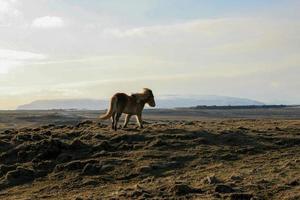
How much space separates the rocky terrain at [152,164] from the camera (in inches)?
709

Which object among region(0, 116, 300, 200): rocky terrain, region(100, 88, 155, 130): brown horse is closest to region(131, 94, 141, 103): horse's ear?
region(100, 88, 155, 130): brown horse

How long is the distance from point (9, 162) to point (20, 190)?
12.9ft

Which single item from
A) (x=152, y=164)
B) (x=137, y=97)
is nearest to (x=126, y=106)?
(x=137, y=97)

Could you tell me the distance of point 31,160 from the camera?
78.9 ft

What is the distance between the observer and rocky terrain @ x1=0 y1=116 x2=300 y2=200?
18000mm

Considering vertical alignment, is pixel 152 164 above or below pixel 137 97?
below

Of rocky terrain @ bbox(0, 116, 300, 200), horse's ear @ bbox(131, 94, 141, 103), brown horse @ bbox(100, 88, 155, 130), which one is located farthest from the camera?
horse's ear @ bbox(131, 94, 141, 103)

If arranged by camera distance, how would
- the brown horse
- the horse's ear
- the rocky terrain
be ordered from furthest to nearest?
the horse's ear < the brown horse < the rocky terrain

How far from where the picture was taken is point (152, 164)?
2162 cm

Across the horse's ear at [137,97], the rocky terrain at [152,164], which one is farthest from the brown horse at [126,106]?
the rocky terrain at [152,164]

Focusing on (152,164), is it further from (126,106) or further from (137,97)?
(137,97)

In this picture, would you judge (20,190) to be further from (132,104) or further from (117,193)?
(132,104)

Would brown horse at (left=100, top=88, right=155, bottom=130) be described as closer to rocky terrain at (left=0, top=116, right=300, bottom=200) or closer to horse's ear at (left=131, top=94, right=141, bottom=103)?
horse's ear at (left=131, top=94, right=141, bottom=103)

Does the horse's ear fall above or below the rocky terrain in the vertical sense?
above
